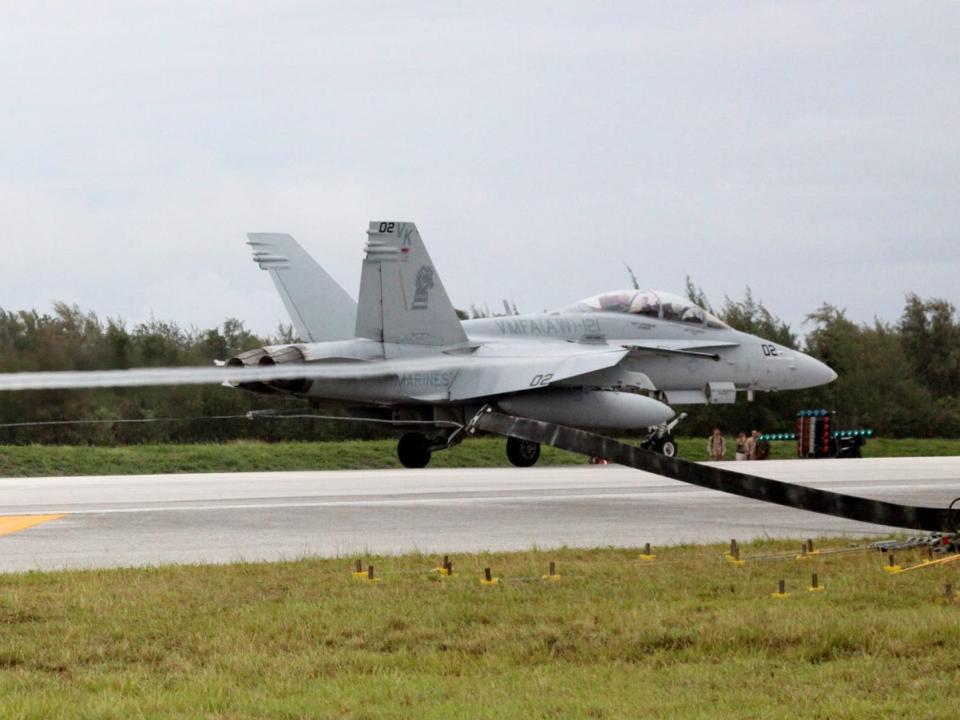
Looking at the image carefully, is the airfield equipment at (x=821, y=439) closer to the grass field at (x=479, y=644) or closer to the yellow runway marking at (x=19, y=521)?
the yellow runway marking at (x=19, y=521)

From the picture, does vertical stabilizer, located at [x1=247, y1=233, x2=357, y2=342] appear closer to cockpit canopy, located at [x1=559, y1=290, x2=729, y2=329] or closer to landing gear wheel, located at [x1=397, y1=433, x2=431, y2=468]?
landing gear wheel, located at [x1=397, y1=433, x2=431, y2=468]

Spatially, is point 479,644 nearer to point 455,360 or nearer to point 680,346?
point 455,360

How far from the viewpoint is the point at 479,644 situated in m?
6.42

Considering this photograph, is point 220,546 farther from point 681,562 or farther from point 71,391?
point 71,391

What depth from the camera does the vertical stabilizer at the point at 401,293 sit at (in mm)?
22828

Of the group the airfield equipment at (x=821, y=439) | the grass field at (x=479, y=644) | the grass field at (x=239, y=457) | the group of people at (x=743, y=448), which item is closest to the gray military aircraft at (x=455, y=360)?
the group of people at (x=743, y=448)

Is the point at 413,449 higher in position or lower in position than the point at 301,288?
lower

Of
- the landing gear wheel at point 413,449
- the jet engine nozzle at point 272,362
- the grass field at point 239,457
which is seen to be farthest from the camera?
the grass field at point 239,457

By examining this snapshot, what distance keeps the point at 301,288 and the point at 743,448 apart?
40.2 ft

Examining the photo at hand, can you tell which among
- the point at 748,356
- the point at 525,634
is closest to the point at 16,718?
the point at 525,634

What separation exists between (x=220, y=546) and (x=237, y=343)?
63.4ft

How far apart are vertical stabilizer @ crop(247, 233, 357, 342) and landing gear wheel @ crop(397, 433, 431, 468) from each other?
236 centimetres

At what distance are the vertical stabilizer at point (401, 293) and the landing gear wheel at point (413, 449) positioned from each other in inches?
109

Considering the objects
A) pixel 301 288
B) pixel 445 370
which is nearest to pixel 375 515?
pixel 445 370
